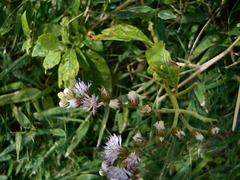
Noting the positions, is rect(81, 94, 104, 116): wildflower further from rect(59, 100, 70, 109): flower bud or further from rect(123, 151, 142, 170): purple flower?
rect(123, 151, 142, 170): purple flower

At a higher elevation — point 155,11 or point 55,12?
point 55,12

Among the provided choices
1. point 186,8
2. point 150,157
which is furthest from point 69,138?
point 186,8

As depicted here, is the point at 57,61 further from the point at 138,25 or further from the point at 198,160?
the point at 198,160

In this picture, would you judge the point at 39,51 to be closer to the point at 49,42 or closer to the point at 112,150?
the point at 49,42

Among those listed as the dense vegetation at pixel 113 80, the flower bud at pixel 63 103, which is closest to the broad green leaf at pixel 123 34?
the dense vegetation at pixel 113 80

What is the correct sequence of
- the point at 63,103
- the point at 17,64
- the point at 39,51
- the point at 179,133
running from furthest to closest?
1. the point at 17,64
2. the point at 39,51
3. the point at 63,103
4. the point at 179,133

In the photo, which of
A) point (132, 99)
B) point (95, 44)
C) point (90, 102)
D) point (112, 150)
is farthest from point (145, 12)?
point (112, 150)
